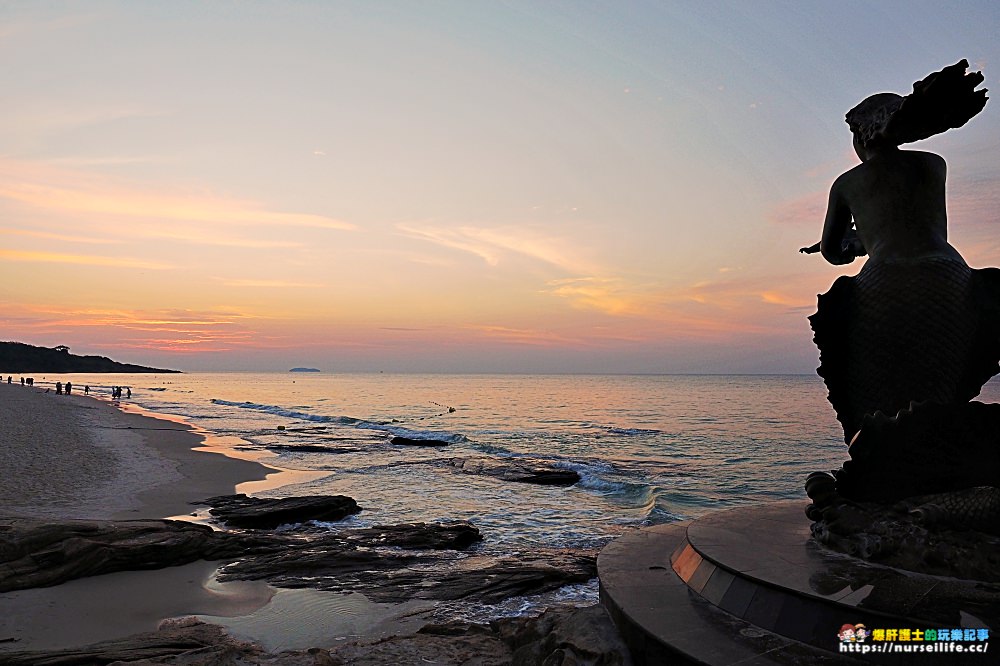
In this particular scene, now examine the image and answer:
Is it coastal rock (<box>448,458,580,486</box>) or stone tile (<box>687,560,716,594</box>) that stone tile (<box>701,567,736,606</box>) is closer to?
stone tile (<box>687,560,716,594</box>)

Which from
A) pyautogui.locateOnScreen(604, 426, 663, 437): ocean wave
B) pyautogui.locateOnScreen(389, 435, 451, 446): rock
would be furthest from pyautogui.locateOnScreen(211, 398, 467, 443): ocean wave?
pyautogui.locateOnScreen(604, 426, 663, 437): ocean wave

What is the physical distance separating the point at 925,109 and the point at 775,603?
3562mm

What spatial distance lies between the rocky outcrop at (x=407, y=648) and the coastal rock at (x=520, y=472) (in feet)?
46.6

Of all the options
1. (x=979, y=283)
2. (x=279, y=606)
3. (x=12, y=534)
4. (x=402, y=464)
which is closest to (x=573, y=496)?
(x=402, y=464)

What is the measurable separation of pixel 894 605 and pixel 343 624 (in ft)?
18.1

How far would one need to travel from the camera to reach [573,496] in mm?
18156

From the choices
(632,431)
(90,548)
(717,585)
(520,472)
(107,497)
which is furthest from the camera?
(632,431)

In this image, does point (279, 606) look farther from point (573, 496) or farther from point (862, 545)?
point (573, 496)

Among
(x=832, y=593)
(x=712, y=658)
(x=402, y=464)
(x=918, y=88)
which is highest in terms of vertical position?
(x=918, y=88)

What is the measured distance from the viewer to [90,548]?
8352 mm

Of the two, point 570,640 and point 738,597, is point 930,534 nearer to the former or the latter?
point 738,597

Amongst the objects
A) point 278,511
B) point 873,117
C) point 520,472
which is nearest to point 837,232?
point 873,117

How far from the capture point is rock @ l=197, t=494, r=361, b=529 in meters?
12.3

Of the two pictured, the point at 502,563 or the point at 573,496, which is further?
the point at 573,496
